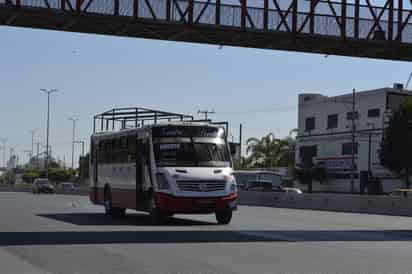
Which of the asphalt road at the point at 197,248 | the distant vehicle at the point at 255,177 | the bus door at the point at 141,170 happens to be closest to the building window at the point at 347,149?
the distant vehicle at the point at 255,177

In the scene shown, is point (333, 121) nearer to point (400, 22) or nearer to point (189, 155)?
point (400, 22)

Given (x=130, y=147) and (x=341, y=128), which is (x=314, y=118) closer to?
(x=341, y=128)

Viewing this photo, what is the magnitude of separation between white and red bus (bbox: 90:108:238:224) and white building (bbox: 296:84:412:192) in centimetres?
5885

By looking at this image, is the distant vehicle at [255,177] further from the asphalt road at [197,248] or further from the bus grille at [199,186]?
the asphalt road at [197,248]

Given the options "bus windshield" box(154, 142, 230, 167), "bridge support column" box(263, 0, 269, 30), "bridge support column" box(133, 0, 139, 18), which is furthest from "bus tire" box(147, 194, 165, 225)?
"bridge support column" box(263, 0, 269, 30)

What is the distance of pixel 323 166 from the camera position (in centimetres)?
9138

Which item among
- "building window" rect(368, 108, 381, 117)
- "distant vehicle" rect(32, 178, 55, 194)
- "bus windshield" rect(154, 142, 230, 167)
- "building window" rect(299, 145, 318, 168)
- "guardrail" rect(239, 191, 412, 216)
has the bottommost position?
"distant vehicle" rect(32, 178, 55, 194)

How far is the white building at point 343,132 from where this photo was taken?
8362 cm

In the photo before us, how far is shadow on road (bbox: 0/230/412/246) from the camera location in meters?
18.0

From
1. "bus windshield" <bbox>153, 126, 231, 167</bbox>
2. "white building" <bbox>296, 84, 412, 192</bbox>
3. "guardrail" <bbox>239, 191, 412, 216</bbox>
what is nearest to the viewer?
"bus windshield" <bbox>153, 126, 231, 167</bbox>

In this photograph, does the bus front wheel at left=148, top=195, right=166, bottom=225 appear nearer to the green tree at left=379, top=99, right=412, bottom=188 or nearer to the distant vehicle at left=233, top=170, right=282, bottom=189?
the distant vehicle at left=233, top=170, right=282, bottom=189

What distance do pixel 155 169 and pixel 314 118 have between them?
240ft

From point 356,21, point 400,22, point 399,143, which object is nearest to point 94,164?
point 356,21

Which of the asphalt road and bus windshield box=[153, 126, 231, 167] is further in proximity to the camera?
bus windshield box=[153, 126, 231, 167]
